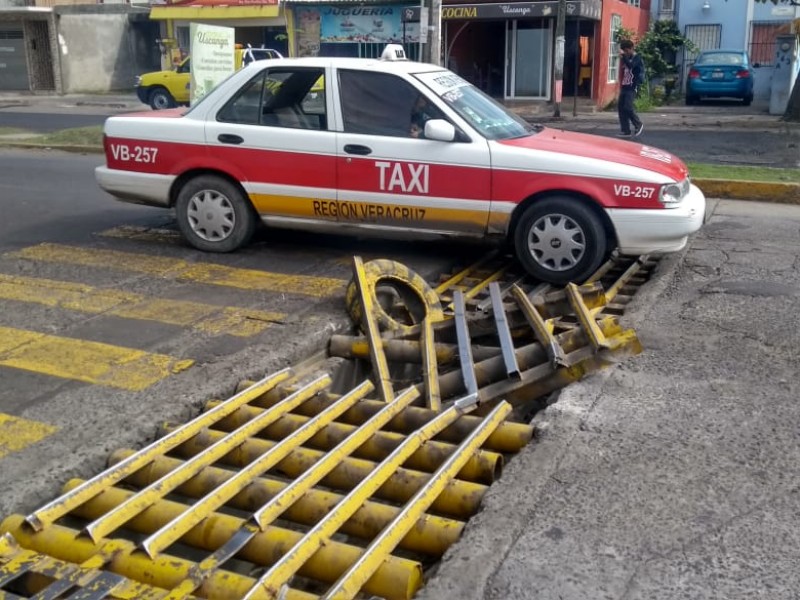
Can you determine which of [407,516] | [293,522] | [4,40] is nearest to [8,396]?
[293,522]

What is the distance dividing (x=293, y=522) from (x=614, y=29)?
2738 cm

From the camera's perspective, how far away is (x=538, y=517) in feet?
12.3

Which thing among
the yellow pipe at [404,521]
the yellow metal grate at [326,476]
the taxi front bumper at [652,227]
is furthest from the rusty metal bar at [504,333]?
the taxi front bumper at [652,227]

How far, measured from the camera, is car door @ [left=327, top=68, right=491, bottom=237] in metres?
7.22

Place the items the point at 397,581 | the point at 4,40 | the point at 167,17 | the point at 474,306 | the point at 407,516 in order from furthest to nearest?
the point at 4,40 < the point at 167,17 < the point at 474,306 < the point at 407,516 < the point at 397,581

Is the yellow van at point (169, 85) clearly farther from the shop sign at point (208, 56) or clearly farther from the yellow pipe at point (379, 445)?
the yellow pipe at point (379, 445)

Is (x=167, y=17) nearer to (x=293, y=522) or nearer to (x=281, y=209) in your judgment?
(x=281, y=209)

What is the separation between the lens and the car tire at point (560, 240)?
23.1ft

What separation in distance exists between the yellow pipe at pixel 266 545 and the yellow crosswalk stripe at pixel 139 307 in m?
→ 2.21

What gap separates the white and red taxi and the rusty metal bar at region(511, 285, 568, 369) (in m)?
1.08

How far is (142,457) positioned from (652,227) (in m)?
4.35

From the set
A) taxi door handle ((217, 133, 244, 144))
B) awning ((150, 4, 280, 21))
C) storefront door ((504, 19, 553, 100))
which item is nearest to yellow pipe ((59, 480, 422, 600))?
taxi door handle ((217, 133, 244, 144))

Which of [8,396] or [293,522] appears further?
[8,396]

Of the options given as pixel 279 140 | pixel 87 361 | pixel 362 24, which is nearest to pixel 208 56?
pixel 279 140
